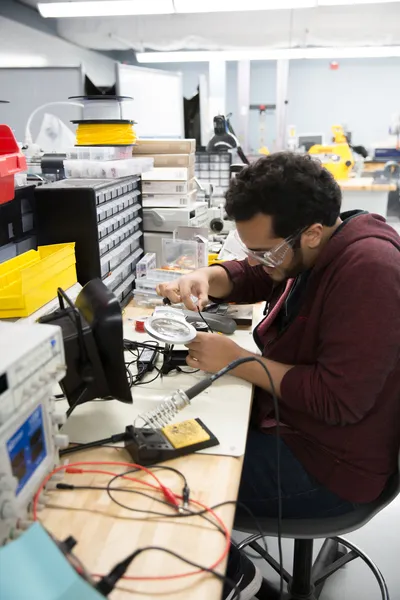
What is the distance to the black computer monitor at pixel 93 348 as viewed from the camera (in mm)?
967

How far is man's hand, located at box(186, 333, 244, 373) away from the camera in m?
1.23

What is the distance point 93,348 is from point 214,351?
35cm

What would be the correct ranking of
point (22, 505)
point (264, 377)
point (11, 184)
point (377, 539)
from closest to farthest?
point (22, 505), point (264, 377), point (11, 184), point (377, 539)

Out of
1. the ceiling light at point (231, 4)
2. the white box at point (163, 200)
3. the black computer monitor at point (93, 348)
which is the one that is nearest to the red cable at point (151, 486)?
the black computer monitor at point (93, 348)

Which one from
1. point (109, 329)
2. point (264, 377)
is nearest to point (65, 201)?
point (109, 329)

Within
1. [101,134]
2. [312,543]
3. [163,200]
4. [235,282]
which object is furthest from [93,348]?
[163,200]

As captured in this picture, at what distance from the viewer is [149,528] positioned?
0.79m

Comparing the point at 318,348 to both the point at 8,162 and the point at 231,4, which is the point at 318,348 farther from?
the point at 231,4

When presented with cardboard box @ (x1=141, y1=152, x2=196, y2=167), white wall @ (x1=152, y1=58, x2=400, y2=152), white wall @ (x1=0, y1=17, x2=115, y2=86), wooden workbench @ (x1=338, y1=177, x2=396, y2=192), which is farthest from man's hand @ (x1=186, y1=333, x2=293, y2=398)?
white wall @ (x1=152, y1=58, x2=400, y2=152)

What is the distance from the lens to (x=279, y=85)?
7102 millimetres

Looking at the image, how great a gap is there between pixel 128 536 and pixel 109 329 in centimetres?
37

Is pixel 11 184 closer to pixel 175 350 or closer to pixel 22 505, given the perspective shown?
pixel 175 350

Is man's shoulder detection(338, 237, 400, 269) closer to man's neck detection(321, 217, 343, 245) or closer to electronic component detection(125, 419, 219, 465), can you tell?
man's neck detection(321, 217, 343, 245)

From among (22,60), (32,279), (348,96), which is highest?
(22,60)
